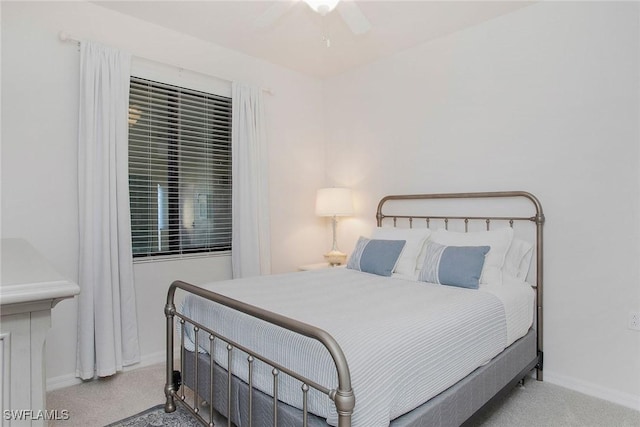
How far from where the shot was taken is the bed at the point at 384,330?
1.42 meters

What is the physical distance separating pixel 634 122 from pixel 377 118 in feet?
6.52

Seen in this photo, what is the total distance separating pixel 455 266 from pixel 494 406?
850 mm

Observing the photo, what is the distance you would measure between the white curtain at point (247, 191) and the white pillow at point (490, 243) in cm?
157

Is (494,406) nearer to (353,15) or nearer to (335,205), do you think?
(335,205)

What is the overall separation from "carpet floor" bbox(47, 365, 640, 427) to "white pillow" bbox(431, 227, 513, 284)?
747mm

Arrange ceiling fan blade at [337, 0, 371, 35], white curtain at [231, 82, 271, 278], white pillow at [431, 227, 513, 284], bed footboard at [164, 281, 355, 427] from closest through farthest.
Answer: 1. bed footboard at [164, 281, 355, 427]
2. ceiling fan blade at [337, 0, 371, 35]
3. white pillow at [431, 227, 513, 284]
4. white curtain at [231, 82, 271, 278]

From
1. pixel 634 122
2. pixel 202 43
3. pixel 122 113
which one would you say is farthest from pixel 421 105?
pixel 122 113

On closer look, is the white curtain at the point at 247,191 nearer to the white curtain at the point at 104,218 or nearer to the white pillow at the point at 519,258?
the white curtain at the point at 104,218

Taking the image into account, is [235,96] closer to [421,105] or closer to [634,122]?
[421,105]

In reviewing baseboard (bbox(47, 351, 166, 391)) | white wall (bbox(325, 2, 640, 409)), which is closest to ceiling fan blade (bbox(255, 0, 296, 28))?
white wall (bbox(325, 2, 640, 409))

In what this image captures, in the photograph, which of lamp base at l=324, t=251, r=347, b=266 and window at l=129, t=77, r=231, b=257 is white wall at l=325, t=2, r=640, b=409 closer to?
lamp base at l=324, t=251, r=347, b=266

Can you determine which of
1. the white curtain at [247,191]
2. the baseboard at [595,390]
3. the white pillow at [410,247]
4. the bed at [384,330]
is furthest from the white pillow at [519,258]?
the white curtain at [247,191]

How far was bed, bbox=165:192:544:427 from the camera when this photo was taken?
4.66ft

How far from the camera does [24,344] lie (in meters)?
0.85
